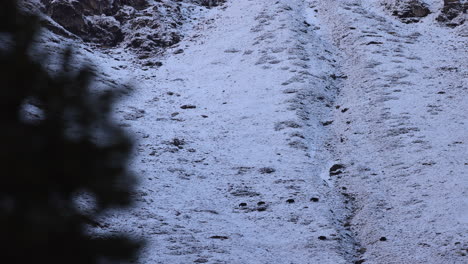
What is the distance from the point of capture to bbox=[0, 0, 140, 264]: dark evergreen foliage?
9.70ft

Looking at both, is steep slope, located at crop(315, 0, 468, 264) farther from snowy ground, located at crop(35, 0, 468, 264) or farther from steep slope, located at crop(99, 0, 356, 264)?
steep slope, located at crop(99, 0, 356, 264)

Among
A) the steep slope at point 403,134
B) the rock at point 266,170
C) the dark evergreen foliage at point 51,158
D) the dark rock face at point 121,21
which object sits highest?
the dark evergreen foliage at point 51,158

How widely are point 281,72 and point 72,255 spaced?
944 inches

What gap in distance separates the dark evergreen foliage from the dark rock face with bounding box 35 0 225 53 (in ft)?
87.7

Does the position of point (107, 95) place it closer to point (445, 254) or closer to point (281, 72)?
point (445, 254)

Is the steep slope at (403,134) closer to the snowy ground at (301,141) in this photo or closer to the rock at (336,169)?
the snowy ground at (301,141)

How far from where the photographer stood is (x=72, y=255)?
310 centimetres

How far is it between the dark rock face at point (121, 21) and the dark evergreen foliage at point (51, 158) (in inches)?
1052

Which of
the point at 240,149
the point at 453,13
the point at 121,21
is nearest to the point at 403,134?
the point at 240,149

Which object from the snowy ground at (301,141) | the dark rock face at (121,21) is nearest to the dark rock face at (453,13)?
the snowy ground at (301,141)

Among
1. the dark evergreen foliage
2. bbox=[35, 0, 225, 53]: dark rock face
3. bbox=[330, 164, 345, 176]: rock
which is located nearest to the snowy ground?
bbox=[330, 164, 345, 176]: rock

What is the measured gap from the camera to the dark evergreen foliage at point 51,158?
2957 mm

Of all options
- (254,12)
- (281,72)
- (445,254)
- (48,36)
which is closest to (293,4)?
(254,12)

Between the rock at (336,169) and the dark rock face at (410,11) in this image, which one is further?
the dark rock face at (410,11)
